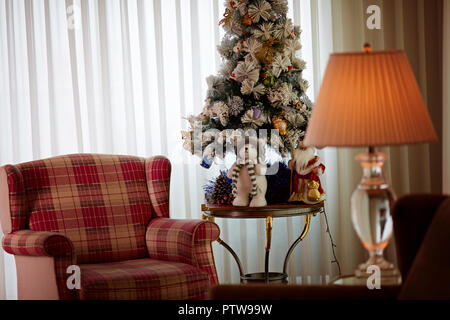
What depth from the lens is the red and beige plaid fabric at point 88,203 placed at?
3.30 metres

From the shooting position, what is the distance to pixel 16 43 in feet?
14.4

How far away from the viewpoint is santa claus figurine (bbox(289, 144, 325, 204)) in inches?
136

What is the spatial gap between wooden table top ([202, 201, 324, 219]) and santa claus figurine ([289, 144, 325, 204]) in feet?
0.15

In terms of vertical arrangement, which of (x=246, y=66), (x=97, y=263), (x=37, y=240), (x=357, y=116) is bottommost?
(x=97, y=263)

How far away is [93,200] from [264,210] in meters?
0.93

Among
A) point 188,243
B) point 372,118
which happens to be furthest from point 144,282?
point 372,118

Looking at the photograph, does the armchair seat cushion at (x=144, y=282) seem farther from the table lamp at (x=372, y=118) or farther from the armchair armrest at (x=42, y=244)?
the table lamp at (x=372, y=118)

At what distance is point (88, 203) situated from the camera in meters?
3.40

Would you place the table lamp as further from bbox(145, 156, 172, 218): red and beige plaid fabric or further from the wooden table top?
bbox(145, 156, 172, 218): red and beige plaid fabric

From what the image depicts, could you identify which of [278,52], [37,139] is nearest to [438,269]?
[278,52]

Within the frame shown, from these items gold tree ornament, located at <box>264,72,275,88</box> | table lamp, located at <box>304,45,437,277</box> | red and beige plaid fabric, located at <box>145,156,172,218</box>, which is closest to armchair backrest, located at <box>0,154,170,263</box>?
red and beige plaid fabric, located at <box>145,156,172,218</box>

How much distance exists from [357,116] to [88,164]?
6.87ft
